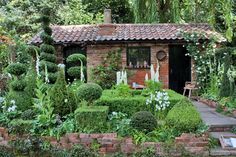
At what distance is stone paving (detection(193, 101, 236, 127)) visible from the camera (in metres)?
9.59

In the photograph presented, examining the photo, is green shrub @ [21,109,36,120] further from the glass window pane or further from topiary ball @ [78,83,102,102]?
the glass window pane

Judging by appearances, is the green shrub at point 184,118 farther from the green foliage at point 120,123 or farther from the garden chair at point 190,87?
the garden chair at point 190,87

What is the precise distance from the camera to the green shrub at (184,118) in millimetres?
8203

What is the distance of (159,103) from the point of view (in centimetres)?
915

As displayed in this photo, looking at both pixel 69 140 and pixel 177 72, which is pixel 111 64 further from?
pixel 69 140

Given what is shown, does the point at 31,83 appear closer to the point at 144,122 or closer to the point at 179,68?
the point at 144,122

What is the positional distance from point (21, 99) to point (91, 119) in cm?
219

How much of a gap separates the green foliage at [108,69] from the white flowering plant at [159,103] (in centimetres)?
742

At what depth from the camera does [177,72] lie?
17.6 m

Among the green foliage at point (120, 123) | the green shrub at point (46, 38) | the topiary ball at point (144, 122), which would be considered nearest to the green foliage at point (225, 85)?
the green foliage at point (120, 123)

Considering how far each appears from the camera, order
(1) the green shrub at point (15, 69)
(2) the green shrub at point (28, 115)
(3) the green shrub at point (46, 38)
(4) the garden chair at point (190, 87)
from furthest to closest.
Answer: (4) the garden chair at point (190, 87) → (3) the green shrub at point (46, 38) → (1) the green shrub at point (15, 69) → (2) the green shrub at point (28, 115)

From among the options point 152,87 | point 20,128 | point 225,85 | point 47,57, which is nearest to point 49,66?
point 47,57

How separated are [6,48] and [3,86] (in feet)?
12.0

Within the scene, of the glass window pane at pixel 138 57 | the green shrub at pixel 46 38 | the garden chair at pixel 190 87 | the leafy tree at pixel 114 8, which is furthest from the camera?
the leafy tree at pixel 114 8
